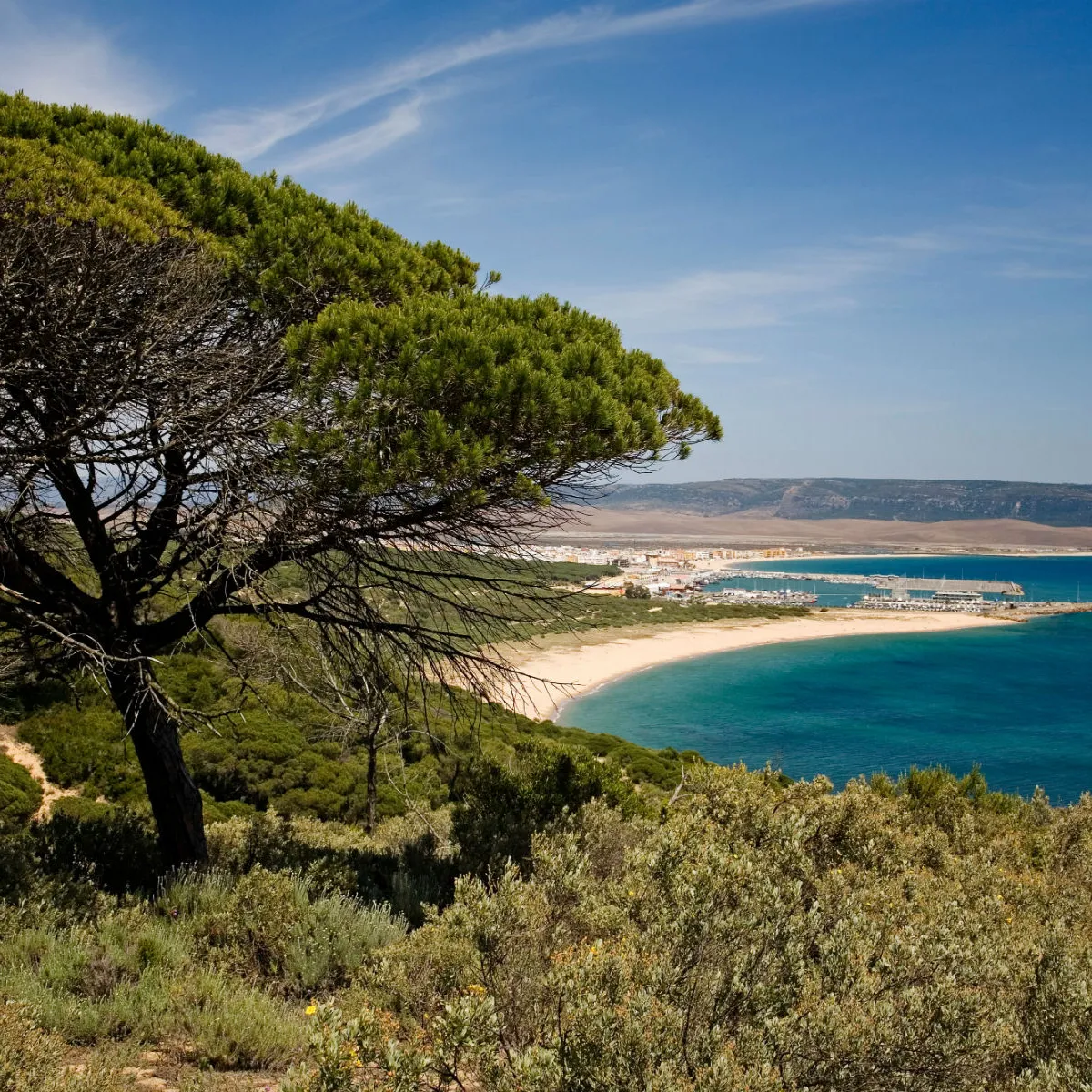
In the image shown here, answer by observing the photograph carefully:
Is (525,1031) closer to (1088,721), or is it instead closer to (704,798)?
(704,798)

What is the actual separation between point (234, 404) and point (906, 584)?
124m

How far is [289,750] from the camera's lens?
14.3m

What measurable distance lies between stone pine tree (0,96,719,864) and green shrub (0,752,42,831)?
4951 mm

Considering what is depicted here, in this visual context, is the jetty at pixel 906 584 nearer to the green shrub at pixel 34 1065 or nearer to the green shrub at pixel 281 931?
the green shrub at pixel 281 931

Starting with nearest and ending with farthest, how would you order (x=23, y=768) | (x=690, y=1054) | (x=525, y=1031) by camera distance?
(x=690, y=1054) → (x=525, y=1031) → (x=23, y=768)

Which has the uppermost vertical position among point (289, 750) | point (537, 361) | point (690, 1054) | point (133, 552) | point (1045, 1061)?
point (537, 361)

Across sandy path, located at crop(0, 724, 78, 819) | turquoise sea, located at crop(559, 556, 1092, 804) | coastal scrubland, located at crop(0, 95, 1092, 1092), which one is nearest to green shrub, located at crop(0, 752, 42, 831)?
sandy path, located at crop(0, 724, 78, 819)

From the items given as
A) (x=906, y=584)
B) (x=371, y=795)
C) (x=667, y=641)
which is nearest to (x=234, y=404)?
(x=371, y=795)

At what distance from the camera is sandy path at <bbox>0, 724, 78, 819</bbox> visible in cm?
1082

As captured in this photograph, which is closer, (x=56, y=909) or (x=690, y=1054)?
(x=690, y=1054)

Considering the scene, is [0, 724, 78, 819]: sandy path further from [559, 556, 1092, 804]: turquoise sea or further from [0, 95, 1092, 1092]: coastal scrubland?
[559, 556, 1092, 804]: turquoise sea

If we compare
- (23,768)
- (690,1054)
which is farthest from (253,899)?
(23,768)

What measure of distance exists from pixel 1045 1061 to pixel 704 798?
3330mm

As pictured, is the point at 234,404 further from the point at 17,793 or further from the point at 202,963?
the point at 17,793
